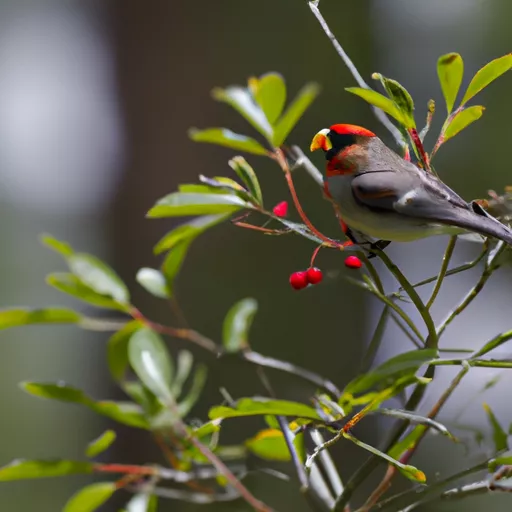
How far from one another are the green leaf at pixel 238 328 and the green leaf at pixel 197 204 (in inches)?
6.5

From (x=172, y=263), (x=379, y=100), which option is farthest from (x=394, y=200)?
(x=172, y=263)

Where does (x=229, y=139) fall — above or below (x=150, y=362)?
above

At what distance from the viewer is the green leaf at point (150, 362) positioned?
0.40m

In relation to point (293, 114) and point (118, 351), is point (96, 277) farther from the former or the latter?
point (293, 114)

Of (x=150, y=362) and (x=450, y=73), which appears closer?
(x=450, y=73)

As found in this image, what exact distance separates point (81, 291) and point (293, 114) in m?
0.19

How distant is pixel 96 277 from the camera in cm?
41

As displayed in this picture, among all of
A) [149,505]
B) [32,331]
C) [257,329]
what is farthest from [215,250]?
[32,331]

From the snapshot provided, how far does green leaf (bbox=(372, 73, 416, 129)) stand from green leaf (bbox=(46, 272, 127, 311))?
0.72ft

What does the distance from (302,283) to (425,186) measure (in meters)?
0.09

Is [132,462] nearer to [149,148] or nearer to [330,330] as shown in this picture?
[330,330]

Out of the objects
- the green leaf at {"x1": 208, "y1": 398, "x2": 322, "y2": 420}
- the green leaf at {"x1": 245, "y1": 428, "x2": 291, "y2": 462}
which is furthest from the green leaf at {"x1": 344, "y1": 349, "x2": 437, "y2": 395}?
the green leaf at {"x1": 245, "y1": 428, "x2": 291, "y2": 462}

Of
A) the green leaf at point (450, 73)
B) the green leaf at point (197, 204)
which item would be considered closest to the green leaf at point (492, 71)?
the green leaf at point (450, 73)

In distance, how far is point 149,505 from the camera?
1.30ft
